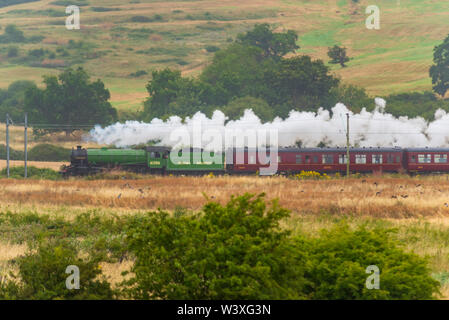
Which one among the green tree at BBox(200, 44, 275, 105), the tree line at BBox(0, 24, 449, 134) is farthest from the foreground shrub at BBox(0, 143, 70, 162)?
the green tree at BBox(200, 44, 275, 105)

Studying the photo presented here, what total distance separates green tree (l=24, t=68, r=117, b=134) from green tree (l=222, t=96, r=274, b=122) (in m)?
20.3

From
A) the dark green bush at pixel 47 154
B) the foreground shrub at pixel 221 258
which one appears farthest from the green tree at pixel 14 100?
the foreground shrub at pixel 221 258

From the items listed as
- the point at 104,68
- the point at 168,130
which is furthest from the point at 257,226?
the point at 104,68

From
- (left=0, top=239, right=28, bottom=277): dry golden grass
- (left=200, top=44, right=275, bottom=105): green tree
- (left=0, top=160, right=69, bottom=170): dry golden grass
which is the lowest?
(left=0, top=239, right=28, bottom=277): dry golden grass

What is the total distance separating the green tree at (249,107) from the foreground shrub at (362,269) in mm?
91705

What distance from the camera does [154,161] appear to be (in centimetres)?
5578

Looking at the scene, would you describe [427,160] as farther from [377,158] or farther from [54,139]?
[54,139]

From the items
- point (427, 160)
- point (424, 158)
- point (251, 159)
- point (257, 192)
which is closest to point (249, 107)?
point (251, 159)

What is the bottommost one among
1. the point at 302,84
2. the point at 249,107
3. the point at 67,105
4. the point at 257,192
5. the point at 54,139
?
the point at 257,192

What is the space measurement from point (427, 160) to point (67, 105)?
65.4 m

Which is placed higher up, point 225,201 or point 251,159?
point 251,159

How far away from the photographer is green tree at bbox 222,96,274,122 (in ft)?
345

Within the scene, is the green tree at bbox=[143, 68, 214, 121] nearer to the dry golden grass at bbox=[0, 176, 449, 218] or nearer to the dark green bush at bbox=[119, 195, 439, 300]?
the dry golden grass at bbox=[0, 176, 449, 218]

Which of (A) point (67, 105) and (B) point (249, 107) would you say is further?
(B) point (249, 107)
